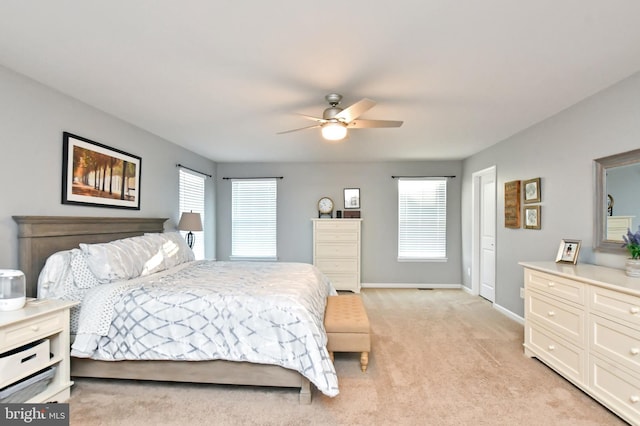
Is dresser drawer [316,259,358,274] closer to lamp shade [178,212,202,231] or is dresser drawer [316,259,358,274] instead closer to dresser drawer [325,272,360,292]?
dresser drawer [325,272,360,292]

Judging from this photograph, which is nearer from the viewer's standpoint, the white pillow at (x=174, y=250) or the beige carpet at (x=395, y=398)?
the beige carpet at (x=395, y=398)

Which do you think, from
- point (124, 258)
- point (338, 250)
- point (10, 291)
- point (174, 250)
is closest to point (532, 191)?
point (338, 250)

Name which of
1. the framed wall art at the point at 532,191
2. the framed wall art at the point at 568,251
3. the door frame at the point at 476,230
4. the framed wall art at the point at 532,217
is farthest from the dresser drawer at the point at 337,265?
the framed wall art at the point at 568,251

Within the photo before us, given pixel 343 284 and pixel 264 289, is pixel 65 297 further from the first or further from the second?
pixel 343 284

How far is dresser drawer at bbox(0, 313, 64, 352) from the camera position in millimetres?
1973

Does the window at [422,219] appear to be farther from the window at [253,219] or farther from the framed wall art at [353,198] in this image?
the window at [253,219]

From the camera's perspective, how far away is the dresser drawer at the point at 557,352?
2.51 m

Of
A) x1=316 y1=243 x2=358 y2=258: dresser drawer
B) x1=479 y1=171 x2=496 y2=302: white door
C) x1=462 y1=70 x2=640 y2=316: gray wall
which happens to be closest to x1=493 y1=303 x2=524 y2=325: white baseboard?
x1=462 y1=70 x2=640 y2=316: gray wall

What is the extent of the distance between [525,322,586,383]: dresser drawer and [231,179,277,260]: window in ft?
14.5

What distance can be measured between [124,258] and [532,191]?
4.37 m

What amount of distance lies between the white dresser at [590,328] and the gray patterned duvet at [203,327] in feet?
6.14

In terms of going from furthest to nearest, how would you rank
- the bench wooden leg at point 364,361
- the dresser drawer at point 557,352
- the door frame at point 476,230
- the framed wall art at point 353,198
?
the framed wall art at point 353,198 → the door frame at point 476,230 → the bench wooden leg at point 364,361 → the dresser drawer at point 557,352

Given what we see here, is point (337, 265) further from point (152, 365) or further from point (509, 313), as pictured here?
point (152, 365)

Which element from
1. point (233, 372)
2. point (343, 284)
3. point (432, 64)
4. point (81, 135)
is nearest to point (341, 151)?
point (343, 284)
